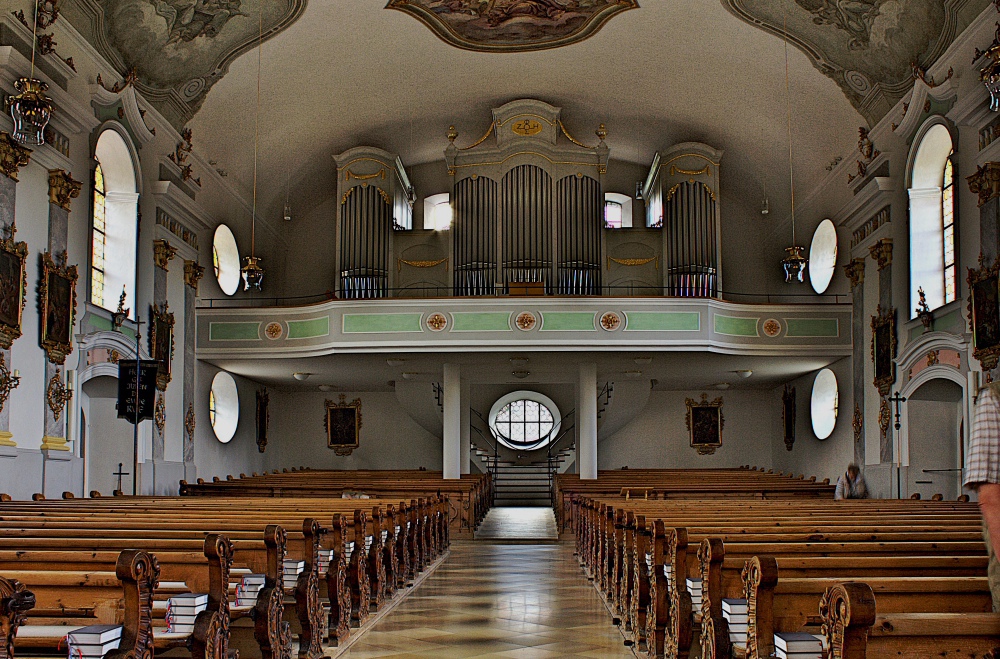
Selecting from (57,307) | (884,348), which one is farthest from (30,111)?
(884,348)

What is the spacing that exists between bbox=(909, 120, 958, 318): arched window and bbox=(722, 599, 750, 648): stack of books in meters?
10.7

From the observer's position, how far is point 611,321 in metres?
17.1

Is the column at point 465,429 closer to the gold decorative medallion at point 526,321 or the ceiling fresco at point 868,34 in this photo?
the gold decorative medallion at point 526,321

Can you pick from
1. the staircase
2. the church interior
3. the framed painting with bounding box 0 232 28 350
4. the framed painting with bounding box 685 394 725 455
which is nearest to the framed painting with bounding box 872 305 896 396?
the church interior

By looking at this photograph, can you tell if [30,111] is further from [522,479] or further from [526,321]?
[522,479]

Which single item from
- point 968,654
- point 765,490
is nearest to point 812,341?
point 765,490

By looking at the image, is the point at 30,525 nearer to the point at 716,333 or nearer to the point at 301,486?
the point at 301,486

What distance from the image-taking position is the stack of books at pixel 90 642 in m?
3.46

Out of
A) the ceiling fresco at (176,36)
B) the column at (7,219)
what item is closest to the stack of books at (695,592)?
the column at (7,219)

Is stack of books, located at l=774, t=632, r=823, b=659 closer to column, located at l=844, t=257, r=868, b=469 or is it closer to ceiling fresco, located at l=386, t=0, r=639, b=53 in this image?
ceiling fresco, located at l=386, t=0, r=639, b=53

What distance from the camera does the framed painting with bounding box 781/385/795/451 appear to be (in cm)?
2112

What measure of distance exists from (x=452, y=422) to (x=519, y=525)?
91.2 inches

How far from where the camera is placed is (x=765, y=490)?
15.1m

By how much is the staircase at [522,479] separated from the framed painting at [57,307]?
11.6 metres
